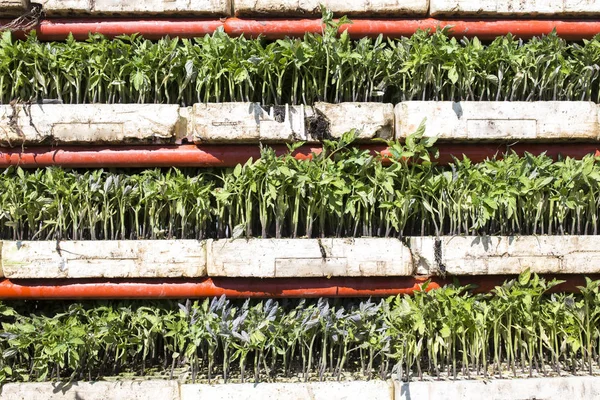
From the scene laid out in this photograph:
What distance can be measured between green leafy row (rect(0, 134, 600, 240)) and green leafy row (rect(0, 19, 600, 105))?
0.46 metres

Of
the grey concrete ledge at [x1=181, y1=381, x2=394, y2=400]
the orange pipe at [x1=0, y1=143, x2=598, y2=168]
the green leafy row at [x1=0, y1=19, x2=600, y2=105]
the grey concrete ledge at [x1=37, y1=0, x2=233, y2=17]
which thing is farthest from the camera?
the grey concrete ledge at [x1=37, y1=0, x2=233, y2=17]

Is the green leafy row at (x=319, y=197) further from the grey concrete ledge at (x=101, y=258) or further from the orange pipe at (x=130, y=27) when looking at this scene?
the orange pipe at (x=130, y=27)

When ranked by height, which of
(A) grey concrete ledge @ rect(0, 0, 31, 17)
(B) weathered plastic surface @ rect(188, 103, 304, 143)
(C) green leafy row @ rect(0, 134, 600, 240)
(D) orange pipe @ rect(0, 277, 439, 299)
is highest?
(A) grey concrete ledge @ rect(0, 0, 31, 17)

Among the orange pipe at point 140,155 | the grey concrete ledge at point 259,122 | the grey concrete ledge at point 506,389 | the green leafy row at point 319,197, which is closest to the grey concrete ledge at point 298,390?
the grey concrete ledge at point 506,389

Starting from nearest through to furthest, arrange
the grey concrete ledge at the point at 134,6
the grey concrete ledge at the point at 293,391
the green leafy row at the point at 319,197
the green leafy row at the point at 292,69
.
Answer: the grey concrete ledge at the point at 293,391 < the green leafy row at the point at 319,197 < the green leafy row at the point at 292,69 < the grey concrete ledge at the point at 134,6

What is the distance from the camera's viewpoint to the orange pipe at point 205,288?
3797mm

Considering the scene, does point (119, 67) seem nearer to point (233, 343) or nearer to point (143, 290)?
point (143, 290)

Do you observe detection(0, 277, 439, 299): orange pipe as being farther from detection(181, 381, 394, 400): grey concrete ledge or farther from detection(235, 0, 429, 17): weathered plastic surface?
detection(235, 0, 429, 17): weathered plastic surface

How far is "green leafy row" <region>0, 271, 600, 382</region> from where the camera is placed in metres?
3.54

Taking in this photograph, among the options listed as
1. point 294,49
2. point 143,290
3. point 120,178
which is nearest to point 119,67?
point 120,178

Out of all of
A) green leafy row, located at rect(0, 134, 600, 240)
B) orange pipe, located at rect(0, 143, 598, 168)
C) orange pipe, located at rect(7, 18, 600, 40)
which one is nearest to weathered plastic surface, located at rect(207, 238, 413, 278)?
green leafy row, located at rect(0, 134, 600, 240)

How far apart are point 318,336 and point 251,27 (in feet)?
7.06

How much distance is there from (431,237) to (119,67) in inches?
92.3

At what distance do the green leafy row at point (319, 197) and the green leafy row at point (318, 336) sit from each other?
0.47 metres
